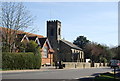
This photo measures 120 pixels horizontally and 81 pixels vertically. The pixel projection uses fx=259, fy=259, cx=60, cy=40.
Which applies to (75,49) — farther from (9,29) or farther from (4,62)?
(4,62)

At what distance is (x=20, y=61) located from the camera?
4022 cm

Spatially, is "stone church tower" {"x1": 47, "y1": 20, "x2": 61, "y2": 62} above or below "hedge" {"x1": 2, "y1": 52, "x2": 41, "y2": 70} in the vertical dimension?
above

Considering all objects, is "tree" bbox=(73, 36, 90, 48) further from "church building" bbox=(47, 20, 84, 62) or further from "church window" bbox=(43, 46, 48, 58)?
"church window" bbox=(43, 46, 48, 58)

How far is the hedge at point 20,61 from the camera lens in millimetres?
38000

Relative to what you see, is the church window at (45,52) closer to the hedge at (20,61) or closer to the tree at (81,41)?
the hedge at (20,61)

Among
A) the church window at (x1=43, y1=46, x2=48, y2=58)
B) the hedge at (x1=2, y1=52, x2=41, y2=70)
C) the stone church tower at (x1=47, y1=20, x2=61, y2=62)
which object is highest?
the stone church tower at (x1=47, y1=20, x2=61, y2=62)

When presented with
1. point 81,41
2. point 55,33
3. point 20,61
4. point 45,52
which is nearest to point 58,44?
point 55,33

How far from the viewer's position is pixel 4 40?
44531 mm

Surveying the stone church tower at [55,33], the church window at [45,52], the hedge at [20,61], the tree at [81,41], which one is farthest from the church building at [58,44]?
the hedge at [20,61]

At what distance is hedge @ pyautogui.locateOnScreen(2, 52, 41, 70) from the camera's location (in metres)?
38.0

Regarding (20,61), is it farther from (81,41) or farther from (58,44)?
(81,41)

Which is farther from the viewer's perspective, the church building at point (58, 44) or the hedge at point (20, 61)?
the church building at point (58, 44)

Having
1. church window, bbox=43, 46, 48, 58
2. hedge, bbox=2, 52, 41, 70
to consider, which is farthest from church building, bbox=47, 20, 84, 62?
hedge, bbox=2, 52, 41, 70

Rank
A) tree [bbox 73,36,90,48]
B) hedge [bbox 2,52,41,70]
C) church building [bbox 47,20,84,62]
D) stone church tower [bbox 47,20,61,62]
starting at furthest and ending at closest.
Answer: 1. tree [bbox 73,36,90,48]
2. church building [bbox 47,20,84,62]
3. stone church tower [bbox 47,20,61,62]
4. hedge [bbox 2,52,41,70]
